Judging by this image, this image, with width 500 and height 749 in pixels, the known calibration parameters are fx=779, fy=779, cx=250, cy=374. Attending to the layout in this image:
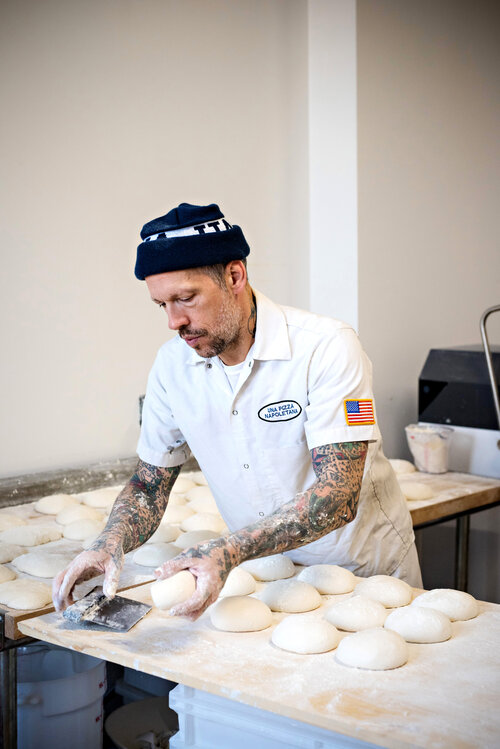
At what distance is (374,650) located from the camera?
1390mm

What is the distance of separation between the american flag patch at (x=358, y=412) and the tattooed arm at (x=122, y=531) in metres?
0.52

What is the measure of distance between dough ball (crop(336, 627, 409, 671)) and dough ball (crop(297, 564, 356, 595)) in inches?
13.1

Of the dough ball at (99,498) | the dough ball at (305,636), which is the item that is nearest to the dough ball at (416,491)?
the dough ball at (99,498)

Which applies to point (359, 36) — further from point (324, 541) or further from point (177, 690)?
point (177, 690)

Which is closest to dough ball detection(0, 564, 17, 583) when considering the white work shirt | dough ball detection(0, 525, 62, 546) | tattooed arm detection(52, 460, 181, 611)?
dough ball detection(0, 525, 62, 546)

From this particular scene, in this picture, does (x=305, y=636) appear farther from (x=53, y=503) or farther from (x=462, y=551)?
(x=462, y=551)

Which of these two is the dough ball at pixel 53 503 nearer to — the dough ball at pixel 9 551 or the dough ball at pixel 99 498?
the dough ball at pixel 99 498

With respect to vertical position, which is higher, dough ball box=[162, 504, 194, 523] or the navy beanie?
Answer: the navy beanie

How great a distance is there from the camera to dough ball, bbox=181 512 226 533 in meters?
2.44

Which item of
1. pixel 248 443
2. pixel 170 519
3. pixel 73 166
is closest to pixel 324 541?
pixel 248 443

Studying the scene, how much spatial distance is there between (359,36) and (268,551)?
2481mm

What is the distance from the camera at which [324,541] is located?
1.97 m

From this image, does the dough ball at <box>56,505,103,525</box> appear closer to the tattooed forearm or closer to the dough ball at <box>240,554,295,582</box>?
the tattooed forearm

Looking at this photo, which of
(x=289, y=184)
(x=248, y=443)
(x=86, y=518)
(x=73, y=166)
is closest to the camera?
(x=248, y=443)
